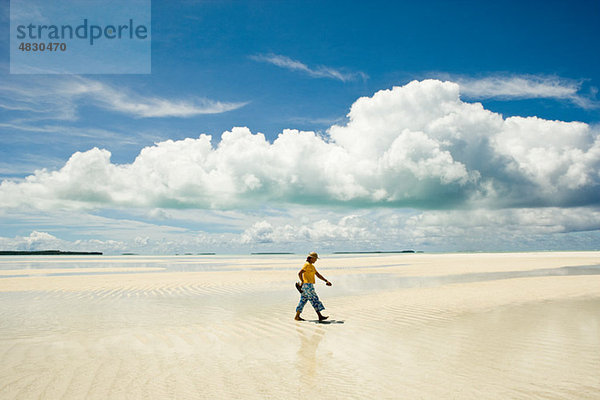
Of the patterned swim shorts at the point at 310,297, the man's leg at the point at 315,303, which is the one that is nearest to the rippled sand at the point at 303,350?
the man's leg at the point at 315,303

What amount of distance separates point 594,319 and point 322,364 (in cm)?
944

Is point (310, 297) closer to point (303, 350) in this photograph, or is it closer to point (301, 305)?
point (301, 305)

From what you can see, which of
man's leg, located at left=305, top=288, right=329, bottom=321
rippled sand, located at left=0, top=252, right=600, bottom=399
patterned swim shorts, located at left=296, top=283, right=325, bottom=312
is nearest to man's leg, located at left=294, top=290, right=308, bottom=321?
patterned swim shorts, located at left=296, top=283, right=325, bottom=312

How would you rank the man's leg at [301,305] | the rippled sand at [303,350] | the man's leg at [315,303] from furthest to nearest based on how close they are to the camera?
1. the man's leg at [301,305]
2. the man's leg at [315,303]
3. the rippled sand at [303,350]

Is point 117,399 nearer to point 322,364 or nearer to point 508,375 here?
point 322,364

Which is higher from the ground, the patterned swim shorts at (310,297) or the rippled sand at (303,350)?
the patterned swim shorts at (310,297)

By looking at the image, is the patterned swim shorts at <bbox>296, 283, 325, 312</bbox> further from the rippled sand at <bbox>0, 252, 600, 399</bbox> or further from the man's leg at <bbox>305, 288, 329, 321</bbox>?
the rippled sand at <bbox>0, 252, 600, 399</bbox>

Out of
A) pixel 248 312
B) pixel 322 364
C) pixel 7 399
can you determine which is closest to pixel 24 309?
pixel 248 312

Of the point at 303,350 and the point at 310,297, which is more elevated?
the point at 310,297

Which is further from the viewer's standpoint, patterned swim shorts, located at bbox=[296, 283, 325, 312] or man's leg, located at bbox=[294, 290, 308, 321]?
man's leg, located at bbox=[294, 290, 308, 321]

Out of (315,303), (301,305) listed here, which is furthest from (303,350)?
(301,305)

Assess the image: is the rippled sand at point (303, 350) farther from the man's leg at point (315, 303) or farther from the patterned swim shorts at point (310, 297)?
the patterned swim shorts at point (310, 297)

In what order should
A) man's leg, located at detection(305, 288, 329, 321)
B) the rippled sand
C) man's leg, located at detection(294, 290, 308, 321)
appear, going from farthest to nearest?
man's leg, located at detection(294, 290, 308, 321)
man's leg, located at detection(305, 288, 329, 321)
the rippled sand

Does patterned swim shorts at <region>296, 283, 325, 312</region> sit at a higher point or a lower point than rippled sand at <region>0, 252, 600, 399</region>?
higher
